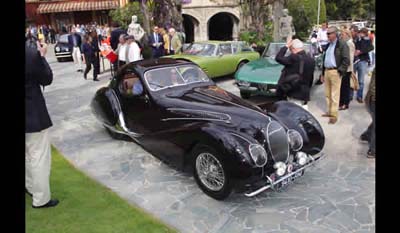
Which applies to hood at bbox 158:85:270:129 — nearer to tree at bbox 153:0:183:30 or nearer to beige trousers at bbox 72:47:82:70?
beige trousers at bbox 72:47:82:70

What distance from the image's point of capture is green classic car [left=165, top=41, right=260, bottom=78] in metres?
12.6

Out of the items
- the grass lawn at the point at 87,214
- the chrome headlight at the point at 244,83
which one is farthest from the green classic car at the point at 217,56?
the grass lawn at the point at 87,214

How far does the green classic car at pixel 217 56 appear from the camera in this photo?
1263 centimetres

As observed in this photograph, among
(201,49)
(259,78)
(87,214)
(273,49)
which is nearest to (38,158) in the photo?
(87,214)

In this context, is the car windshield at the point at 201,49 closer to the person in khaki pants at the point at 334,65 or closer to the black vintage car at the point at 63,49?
the person in khaki pants at the point at 334,65

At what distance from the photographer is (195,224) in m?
4.52

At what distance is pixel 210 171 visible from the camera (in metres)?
5.02

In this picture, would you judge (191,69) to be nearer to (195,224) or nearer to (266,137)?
(266,137)

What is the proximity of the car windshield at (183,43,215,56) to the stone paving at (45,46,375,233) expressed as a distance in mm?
5777

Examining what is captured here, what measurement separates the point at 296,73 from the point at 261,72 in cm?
276

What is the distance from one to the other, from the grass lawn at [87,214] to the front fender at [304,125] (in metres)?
2.31

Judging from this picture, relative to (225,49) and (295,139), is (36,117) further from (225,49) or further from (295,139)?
(225,49)
